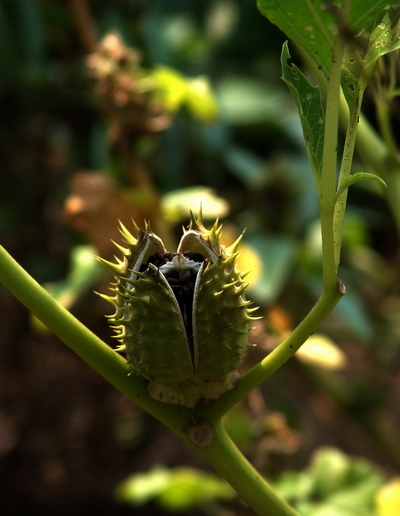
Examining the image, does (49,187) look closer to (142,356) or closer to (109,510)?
(109,510)

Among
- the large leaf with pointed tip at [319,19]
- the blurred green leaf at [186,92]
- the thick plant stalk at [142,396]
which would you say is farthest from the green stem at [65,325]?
the blurred green leaf at [186,92]

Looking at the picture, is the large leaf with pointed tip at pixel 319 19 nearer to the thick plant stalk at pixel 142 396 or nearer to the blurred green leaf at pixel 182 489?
the thick plant stalk at pixel 142 396

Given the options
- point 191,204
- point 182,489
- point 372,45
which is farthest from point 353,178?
point 182,489

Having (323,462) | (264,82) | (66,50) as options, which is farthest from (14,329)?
(264,82)

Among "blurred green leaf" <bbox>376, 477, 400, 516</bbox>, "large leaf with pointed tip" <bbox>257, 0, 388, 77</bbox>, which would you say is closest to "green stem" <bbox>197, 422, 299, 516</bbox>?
"large leaf with pointed tip" <bbox>257, 0, 388, 77</bbox>

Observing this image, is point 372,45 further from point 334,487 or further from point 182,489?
point 182,489

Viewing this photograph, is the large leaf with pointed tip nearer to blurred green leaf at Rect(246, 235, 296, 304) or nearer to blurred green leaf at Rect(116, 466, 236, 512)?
blurred green leaf at Rect(246, 235, 296, 304)

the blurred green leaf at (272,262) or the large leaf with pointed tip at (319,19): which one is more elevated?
the large leaf with pointed tip at (319,19)
